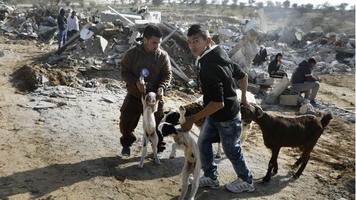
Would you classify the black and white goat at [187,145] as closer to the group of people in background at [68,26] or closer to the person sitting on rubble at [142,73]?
the person sitting on rubble at [142,73]

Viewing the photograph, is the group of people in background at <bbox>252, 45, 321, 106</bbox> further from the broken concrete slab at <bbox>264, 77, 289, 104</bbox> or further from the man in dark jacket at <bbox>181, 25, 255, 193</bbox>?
the man in dark jacket at <bbox>181, 25, 255, 193</bbox>

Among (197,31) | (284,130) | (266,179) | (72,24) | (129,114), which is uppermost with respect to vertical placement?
(197,31)

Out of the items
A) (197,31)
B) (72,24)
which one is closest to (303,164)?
(197,31)

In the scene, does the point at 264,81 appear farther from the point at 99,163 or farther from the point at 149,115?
the point at 99,163

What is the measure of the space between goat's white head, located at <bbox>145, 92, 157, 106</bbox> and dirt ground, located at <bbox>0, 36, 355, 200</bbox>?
1139 millimetres

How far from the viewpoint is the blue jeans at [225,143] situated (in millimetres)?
3314

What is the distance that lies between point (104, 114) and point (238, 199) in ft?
13.0

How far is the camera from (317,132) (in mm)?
4285

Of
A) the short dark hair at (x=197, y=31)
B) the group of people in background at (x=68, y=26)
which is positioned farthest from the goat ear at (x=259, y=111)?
the group of people in background at (x=68, y=26)

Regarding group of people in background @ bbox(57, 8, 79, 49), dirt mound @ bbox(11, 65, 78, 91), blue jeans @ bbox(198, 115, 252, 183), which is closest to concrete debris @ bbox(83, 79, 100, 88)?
dirt mound @ bbox(11, 65, 78, 91)

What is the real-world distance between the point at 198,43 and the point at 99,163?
8.49ft

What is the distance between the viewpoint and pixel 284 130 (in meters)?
4.09

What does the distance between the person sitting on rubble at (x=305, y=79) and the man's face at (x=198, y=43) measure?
24.5 feet

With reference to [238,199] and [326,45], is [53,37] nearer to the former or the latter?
[238,199]
